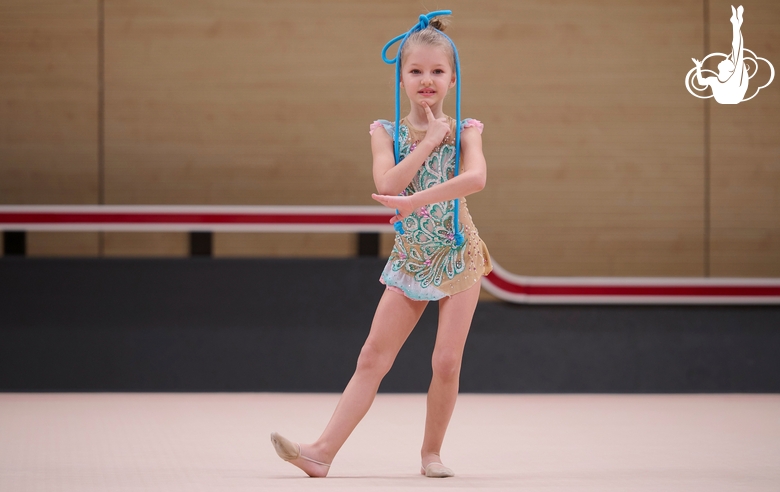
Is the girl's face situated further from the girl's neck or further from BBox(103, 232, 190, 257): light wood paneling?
BBox(103, 232, 190, 257): light wood paneling

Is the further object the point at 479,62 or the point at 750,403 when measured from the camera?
the point at 479,62

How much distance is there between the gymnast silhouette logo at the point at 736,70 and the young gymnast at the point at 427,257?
341 cm

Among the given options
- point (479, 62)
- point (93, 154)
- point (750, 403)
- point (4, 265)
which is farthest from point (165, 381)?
point (750, 403)

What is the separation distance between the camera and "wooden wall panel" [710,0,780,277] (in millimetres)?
5617

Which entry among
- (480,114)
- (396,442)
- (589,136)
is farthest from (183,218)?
(589,136)

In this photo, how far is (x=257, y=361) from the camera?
193 inches

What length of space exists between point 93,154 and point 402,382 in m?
2.18

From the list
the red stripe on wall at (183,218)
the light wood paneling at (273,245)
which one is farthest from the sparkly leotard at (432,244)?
the light wood paneling at (273,245)

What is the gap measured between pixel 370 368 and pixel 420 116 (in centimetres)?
70

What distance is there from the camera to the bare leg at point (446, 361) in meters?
2.52

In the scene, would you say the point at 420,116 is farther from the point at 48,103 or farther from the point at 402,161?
the point at 48,103

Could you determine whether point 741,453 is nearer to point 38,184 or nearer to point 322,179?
point 322,179

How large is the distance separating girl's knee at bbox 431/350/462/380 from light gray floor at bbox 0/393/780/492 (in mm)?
274

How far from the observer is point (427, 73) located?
99.3 inches
